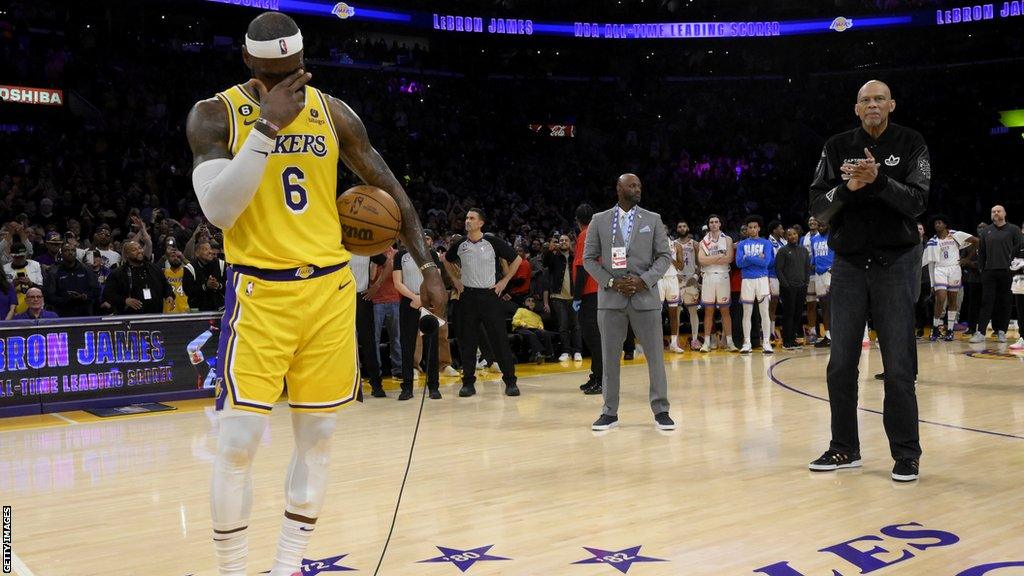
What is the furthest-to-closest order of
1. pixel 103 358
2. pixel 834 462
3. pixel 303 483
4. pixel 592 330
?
pixel 592 330, pixel 103 358, pixel 834 462, pixel 303 483

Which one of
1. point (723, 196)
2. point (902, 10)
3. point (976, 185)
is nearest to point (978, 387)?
point (723, 196)

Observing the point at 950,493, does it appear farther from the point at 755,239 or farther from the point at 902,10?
the point at 902,10

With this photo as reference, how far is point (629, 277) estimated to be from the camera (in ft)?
23.1

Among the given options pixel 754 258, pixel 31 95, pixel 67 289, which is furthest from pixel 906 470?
pixel 31 95

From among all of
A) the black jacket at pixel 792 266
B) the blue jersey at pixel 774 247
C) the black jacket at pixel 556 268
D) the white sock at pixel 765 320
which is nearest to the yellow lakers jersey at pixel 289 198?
the black jacket at pixel 556 268

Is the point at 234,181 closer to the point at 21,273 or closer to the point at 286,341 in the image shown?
the point at 286,341

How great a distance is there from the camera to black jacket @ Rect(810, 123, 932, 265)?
202 inches

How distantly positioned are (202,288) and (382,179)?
7660mm

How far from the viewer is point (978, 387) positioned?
9281mm

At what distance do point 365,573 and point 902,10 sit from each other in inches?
1317

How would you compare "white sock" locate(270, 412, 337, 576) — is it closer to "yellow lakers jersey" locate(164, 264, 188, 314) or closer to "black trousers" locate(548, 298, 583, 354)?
"yellow lakers jersey" locate(164, 264, 188, 314)

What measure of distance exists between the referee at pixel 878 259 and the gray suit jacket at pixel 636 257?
1.84 metres

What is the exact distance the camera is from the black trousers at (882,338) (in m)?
5.26

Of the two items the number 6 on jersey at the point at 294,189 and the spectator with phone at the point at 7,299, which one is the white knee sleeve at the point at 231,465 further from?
the spectator with phone at the point at 7,299
